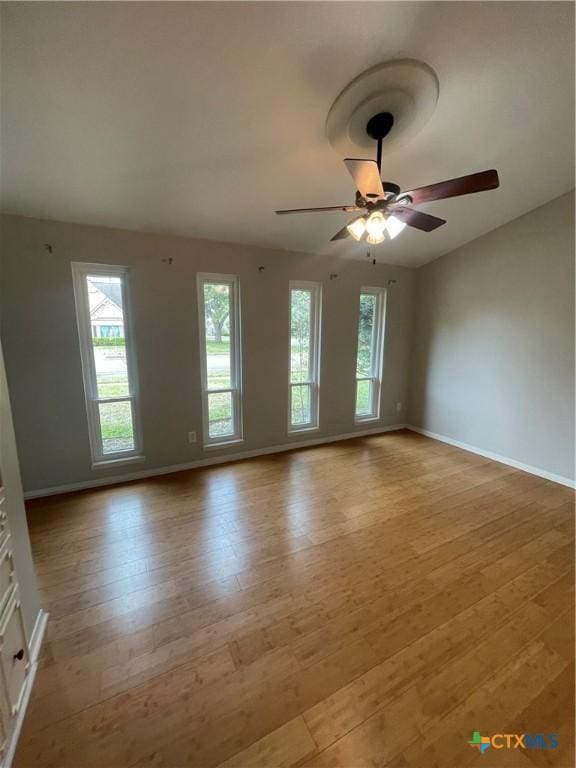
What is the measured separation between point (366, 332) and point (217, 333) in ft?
7.50

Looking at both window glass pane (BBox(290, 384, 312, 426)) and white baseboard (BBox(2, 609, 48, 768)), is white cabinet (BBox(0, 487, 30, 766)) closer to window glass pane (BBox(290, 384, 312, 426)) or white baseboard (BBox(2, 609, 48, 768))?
white baseboard (BBox(2, 609, 48, 768))

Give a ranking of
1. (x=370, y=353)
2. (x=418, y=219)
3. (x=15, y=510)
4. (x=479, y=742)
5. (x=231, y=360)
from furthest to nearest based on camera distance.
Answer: (x=370, y=353) < (x=231, y=360) < (x=418, y=219) < (x=15, y=510) < (x=479, y=742)

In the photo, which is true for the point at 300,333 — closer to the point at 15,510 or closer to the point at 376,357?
the point at 376,357

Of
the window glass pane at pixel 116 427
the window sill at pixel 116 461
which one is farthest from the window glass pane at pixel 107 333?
the window sill at pixel 116 461

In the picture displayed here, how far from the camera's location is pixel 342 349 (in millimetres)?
4246

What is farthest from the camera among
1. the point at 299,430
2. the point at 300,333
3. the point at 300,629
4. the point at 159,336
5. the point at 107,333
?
the point at 299,430

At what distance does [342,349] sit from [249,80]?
9.95 feet

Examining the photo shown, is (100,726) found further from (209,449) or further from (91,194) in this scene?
(91,194)

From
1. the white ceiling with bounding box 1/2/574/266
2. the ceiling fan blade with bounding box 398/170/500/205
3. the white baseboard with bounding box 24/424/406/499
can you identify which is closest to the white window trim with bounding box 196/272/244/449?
the white baseboard with bounding box 24/424/406/499

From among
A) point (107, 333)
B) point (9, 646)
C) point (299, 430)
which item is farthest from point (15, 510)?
point (299, 430)

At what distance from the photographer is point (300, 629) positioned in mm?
1614

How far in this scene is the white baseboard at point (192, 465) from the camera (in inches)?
116

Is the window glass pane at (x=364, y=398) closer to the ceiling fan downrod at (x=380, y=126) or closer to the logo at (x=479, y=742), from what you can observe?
the ceiling fan downrod at (x=380, y=126)

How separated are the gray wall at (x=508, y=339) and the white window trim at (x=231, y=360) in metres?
2.91
